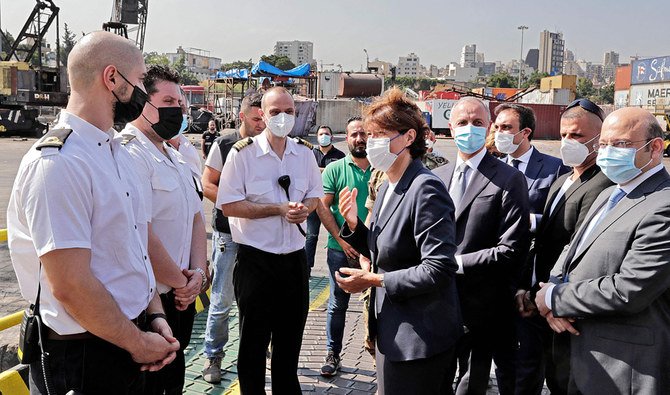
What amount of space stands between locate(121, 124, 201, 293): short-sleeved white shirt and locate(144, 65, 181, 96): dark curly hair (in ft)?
0.86

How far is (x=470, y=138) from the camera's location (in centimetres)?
374

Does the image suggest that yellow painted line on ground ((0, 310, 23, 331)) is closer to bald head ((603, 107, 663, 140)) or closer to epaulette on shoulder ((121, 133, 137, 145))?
epaulette on shoulder ((121, 133, 137, 145))

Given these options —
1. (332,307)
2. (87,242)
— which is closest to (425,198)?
(87,242)

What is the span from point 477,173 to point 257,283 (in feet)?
5.24

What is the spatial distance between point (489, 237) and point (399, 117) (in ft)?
3.56

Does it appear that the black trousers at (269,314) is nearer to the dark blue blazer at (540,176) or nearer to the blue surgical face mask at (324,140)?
the dark blue blazer at (540,176)

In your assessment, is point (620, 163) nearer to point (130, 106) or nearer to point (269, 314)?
point (269, 314)

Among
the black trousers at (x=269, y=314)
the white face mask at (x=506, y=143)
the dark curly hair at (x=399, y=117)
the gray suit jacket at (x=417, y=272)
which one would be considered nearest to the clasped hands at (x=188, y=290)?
the black trousers at (x=269, y=314)

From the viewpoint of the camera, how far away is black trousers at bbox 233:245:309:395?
371 centimetres

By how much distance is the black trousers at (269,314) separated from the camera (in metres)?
3.71

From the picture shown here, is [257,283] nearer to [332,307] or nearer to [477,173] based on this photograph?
[332,307]

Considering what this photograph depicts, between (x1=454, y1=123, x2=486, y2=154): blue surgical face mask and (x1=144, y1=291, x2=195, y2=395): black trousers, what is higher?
(x1=454, y1=123, x2=486, y2=154): blue surgical face mask

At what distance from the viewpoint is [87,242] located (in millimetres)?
2064

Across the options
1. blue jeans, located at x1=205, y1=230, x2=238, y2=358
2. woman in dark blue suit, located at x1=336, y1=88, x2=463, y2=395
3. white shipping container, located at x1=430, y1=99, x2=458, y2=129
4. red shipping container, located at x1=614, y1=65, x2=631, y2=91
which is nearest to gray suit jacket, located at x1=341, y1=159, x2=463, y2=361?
woman in dark blue suit, located at x1=336, y1=88, x2=463, y2=395
